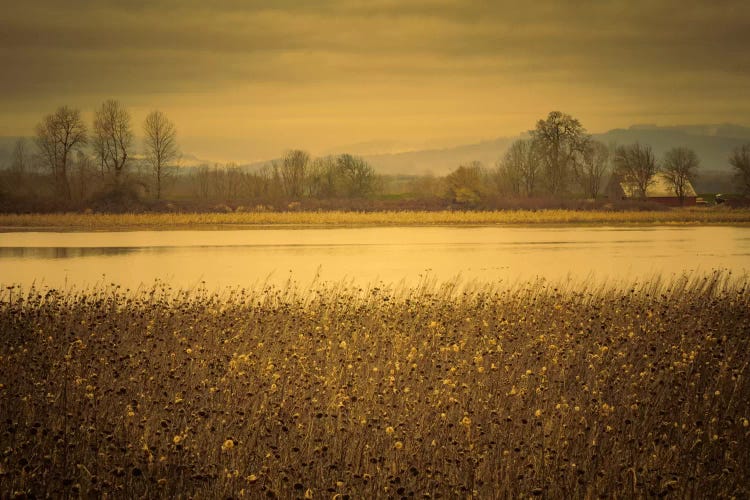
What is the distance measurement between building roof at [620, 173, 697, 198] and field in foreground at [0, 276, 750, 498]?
265ft

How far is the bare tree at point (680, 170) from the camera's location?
91.7 meters

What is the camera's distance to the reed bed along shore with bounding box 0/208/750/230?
59.3m

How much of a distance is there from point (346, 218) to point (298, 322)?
5045 centimetres

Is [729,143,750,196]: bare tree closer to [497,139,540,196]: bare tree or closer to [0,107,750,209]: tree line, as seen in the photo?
[0,107,750,209]: tree line

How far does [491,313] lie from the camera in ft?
47.8

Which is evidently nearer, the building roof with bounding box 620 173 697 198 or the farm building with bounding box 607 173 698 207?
the farm building with bounding box 607 173 698 207

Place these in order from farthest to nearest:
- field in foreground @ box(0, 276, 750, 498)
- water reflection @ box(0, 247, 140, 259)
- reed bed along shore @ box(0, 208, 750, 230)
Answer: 1. reed bed along shore @ box(0, 208, 750, 230)
2. water reflection @ box(0, 247, 140, 259)
3. field in foreground @ box(0, 276, 750, 498)

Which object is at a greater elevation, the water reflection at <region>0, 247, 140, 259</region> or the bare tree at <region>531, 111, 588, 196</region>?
the bare tree at <region>531, 111, 588, 196</region>

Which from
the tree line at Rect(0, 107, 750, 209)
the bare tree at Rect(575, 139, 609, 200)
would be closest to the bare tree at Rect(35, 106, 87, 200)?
the tree line at Rect(0, 107, 750, 209)

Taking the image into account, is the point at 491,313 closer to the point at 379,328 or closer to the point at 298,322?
the point at 379,328

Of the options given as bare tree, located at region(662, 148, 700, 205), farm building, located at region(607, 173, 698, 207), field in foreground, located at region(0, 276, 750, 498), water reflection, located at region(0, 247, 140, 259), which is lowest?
field in foreground, located at region(0, 276, 750, 498)

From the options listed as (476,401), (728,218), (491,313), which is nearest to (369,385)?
(476,401)

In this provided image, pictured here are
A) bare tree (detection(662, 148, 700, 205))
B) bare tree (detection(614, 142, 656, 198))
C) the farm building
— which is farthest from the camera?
bare tree (detection(662, 148, 700, 205))

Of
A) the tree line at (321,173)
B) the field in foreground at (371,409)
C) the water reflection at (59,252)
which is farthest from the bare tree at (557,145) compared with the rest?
the field in foreground at (371,409)
